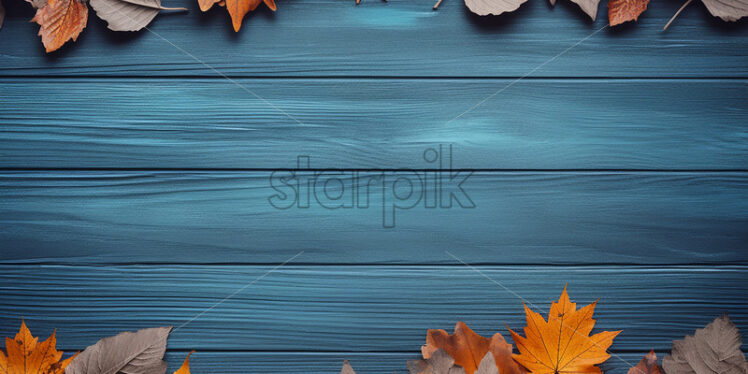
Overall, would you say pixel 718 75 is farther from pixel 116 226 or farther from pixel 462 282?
pixel 116 226

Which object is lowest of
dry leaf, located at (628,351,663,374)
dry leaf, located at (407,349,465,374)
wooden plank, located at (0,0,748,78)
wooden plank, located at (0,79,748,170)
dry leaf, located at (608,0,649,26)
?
dry leaf, located at (628,351,663,374)

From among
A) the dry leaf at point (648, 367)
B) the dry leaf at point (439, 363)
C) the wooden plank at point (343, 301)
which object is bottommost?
the dry leaf at point (648, 367)

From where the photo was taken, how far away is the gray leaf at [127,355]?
0.57 meters

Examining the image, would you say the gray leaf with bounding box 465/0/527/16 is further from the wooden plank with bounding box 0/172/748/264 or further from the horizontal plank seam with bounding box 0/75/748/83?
the wooden plank with bounding box 0/172/748/264

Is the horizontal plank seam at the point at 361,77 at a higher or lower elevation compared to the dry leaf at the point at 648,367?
higher

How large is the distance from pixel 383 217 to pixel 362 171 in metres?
0.07

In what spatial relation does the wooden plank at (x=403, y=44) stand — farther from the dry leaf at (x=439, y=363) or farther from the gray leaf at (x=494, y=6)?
the dry leaf at (x=439, y=363)

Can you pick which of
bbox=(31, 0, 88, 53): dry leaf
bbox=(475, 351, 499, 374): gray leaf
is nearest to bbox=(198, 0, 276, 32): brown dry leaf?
bbox=(31, 0, 88, 53): dry leaf

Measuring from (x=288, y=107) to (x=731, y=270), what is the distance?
685 millimetres

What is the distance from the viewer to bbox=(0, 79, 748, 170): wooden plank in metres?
0.59

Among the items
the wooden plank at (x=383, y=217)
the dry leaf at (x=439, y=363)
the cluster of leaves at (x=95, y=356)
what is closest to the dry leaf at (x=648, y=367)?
the wooden plank at (x=383, y=217)

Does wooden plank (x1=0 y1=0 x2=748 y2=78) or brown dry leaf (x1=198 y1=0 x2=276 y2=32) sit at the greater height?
brown dry leaf (x1=198 y1=0 x2=276 y2=32)

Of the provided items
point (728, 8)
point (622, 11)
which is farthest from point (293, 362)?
point (728, 8)

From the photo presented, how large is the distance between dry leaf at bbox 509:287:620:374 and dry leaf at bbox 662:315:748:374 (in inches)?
4.1
